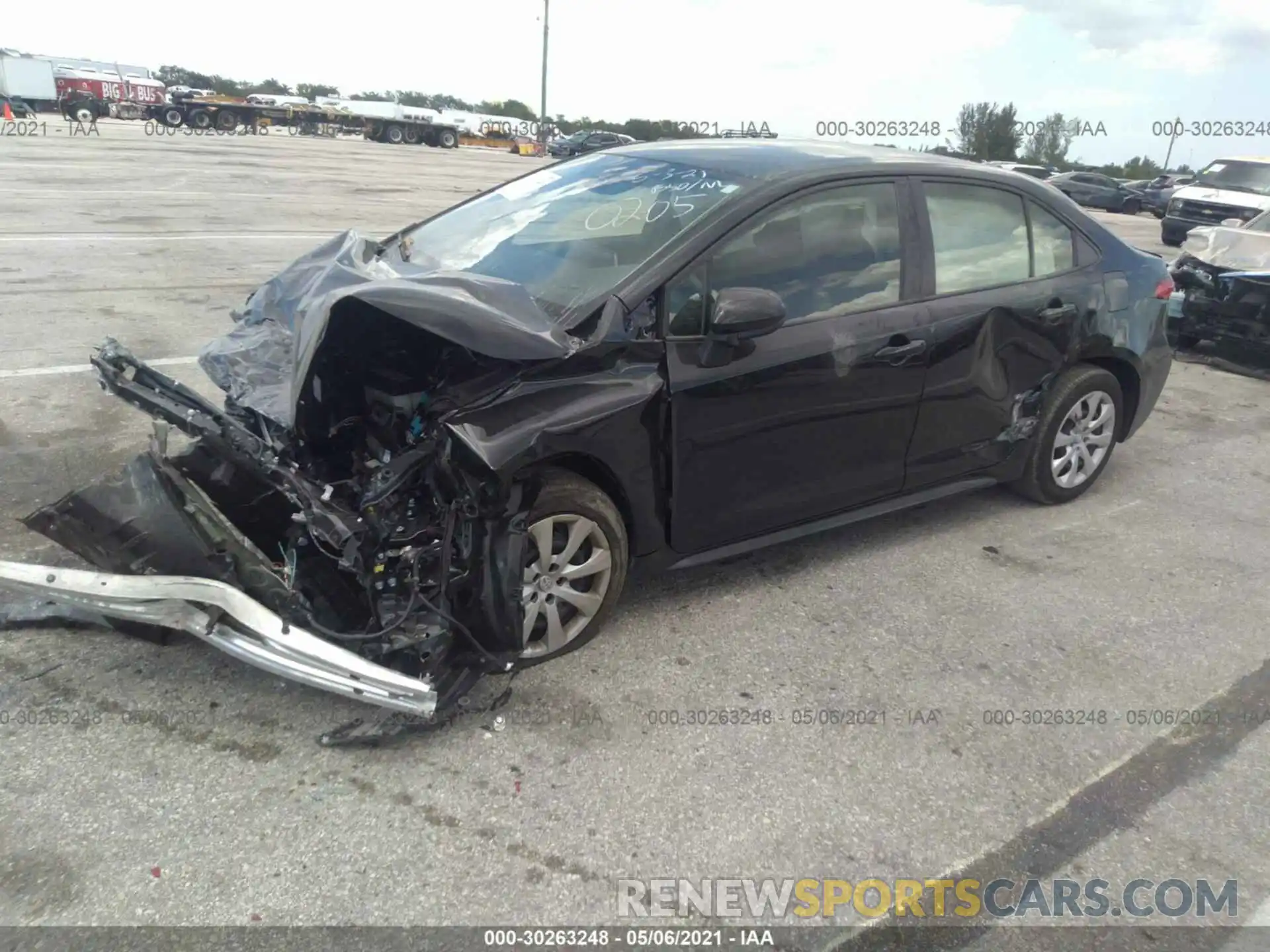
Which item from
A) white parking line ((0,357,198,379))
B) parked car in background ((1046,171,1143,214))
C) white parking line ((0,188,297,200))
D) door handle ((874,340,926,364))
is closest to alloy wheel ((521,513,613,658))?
door handle ((874,340,926,364))

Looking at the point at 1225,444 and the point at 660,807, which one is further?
the point at 1225,444

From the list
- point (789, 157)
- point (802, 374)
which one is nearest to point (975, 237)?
point (789, 157)

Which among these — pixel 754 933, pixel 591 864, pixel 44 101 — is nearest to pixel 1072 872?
pixel 754 933

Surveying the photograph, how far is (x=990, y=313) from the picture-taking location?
4383 mm

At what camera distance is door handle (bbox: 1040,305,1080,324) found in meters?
4.65

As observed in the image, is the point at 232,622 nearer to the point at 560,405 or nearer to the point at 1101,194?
the point at 560,405

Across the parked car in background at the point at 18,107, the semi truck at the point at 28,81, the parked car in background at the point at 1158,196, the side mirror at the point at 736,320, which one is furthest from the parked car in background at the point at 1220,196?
the semi truck at the point at 28,81

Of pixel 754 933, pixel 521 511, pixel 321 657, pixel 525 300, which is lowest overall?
pixel 754 933

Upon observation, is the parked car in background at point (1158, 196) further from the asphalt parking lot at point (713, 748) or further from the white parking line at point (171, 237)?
the asphalt parking lot at point (713, 748)

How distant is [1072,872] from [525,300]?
240 cm

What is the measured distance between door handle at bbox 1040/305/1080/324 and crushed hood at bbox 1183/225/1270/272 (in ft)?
14.5

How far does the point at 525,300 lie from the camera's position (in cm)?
324

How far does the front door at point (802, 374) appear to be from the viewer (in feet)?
11.6

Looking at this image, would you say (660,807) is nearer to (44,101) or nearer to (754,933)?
(754,933)
